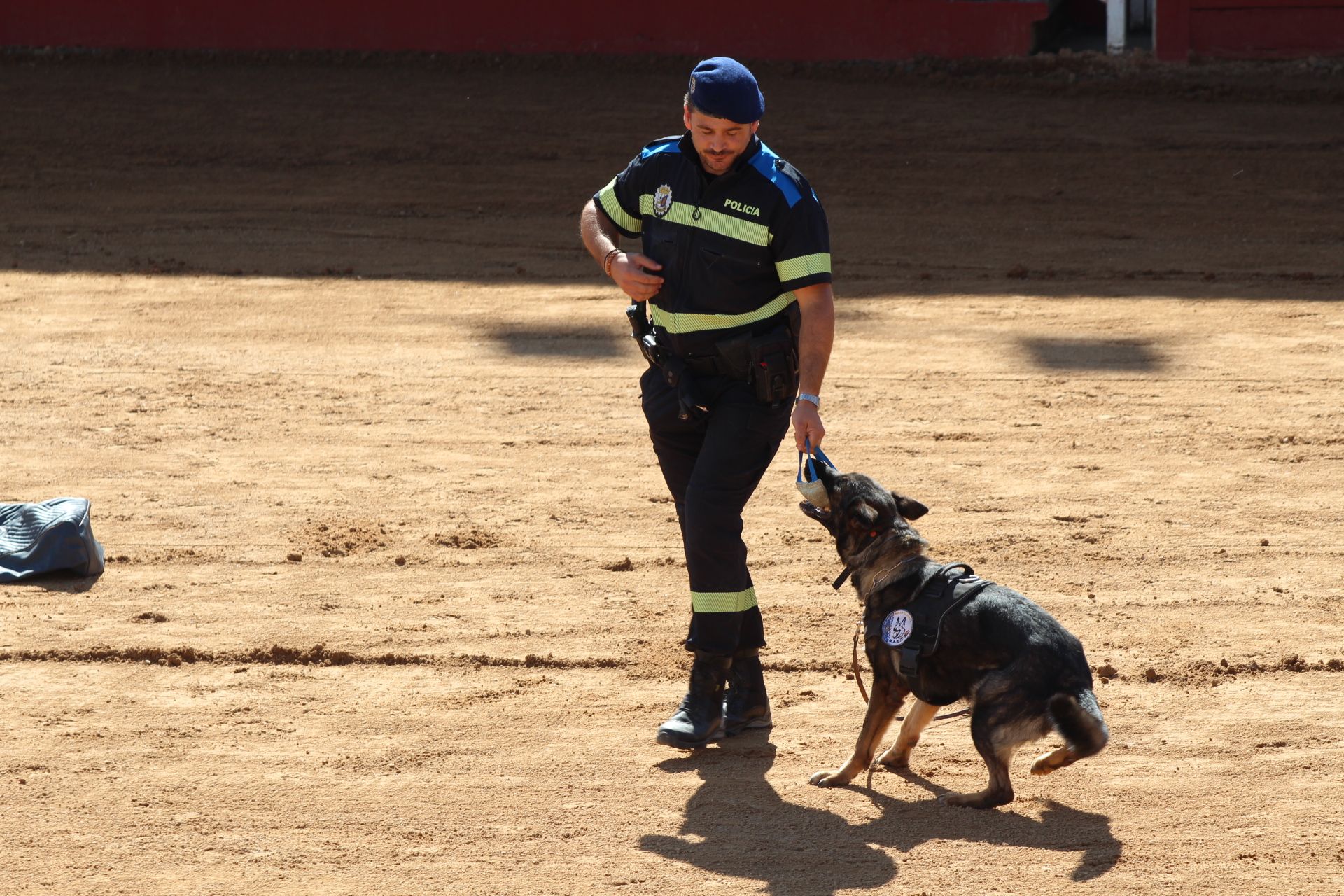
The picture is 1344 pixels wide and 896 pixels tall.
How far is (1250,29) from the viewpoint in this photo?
1806 centimetres

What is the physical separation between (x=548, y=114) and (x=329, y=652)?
12111 mm

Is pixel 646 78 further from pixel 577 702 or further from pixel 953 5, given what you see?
pixel 577 702

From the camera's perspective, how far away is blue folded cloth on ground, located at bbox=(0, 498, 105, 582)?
278 inches

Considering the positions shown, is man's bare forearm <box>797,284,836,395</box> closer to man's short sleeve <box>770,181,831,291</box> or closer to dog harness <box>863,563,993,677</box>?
man's short sleeve <box>770,181,831,291</box>

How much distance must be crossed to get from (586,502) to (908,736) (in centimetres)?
318

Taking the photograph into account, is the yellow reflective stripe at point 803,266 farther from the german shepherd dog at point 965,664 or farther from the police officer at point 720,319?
the german shepherd dog at point 965,664

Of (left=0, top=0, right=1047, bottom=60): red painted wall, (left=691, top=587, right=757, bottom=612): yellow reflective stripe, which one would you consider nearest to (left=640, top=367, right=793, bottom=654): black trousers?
(left=691, top=587, right=757, bottom=612): yellow reflective stripe

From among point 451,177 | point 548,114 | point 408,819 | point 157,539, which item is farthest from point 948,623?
point 548,114

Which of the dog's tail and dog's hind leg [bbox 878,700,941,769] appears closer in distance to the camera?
the dog's tail

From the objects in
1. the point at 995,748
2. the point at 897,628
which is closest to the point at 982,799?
the point at 995,748

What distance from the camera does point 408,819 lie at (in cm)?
505

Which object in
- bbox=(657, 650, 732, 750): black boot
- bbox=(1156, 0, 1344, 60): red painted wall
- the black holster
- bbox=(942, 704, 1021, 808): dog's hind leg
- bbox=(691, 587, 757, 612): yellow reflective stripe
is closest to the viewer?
bbox=(942, 704, 1021, 808): dog's hind leg

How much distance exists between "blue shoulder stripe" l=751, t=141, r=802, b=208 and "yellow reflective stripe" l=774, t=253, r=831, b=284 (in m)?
0.18

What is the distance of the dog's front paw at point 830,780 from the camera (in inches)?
205
